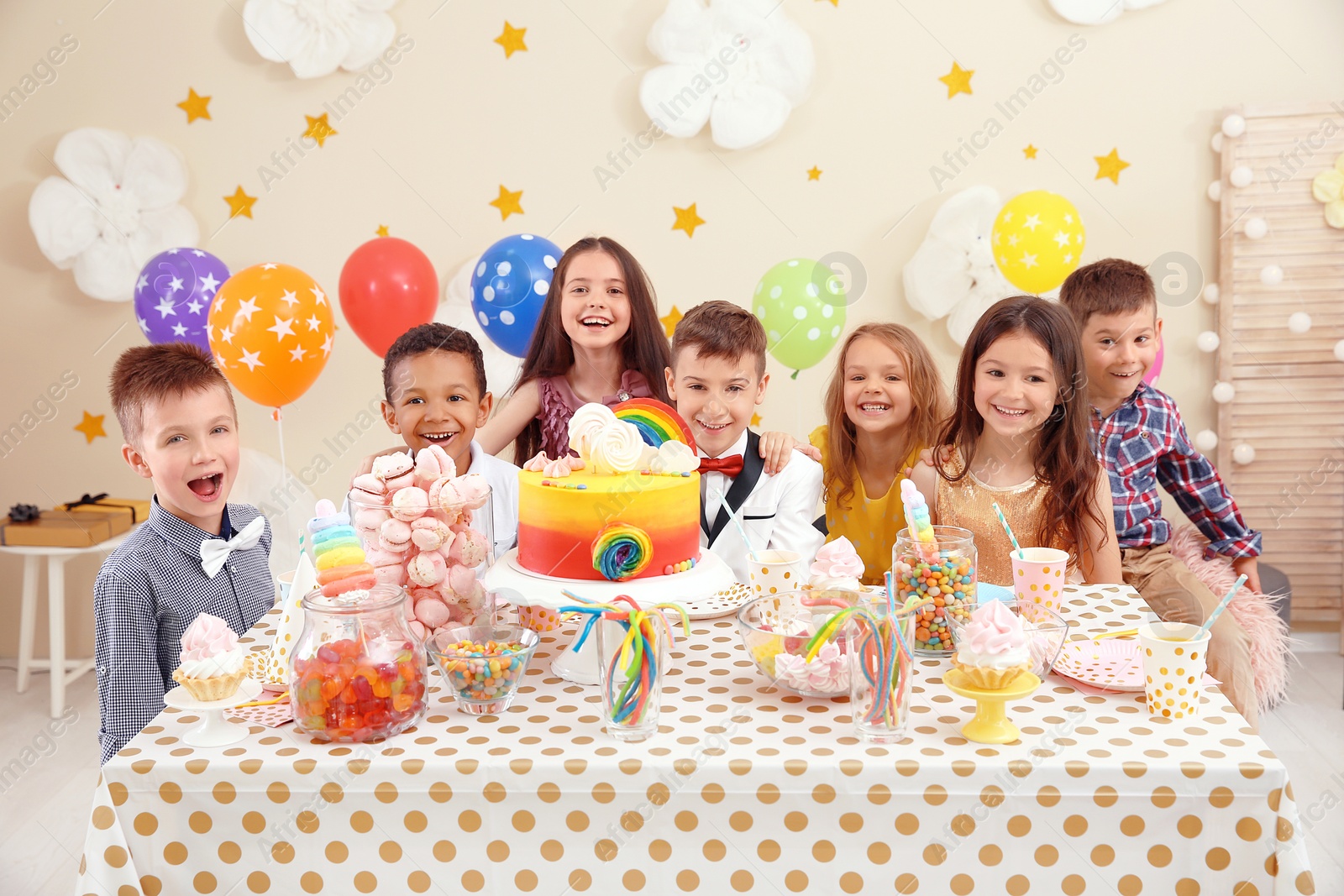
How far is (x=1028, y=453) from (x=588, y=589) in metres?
1.25

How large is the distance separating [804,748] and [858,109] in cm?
317

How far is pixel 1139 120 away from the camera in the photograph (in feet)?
12.6

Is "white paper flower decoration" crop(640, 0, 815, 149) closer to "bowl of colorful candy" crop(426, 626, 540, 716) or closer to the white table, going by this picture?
the white table

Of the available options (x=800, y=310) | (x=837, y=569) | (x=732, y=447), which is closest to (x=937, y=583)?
(x=837, y=569)

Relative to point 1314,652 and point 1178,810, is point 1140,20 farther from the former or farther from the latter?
point 1178,810

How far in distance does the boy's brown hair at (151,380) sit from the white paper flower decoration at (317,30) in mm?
2273

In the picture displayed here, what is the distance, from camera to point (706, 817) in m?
1.27

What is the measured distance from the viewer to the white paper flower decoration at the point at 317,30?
388cm

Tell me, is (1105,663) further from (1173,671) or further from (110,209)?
(110,209)

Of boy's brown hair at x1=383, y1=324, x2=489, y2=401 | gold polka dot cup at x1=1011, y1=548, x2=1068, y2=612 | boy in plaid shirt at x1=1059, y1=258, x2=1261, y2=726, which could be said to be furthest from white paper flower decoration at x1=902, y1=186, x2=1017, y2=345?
gold polka dot cup at x1=1011, y1=548, x2=1068, y2=612

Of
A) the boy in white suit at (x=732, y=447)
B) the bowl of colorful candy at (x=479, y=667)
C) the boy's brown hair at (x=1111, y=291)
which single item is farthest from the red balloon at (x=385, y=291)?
the bowl of colorful candy at (x=479, y=667)

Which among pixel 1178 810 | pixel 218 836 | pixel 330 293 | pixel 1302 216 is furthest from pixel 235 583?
pixel 1302 216

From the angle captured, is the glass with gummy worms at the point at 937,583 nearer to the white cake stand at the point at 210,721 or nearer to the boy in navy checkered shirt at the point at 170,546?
the white cake stand at the point at 210,721

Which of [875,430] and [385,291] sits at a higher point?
[385,291]
